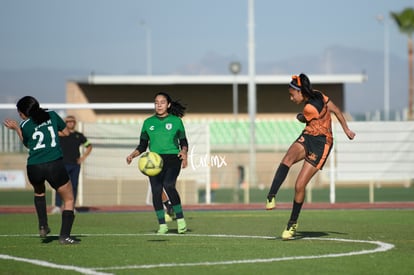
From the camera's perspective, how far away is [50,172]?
14008mm

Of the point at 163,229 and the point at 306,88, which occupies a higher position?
the point at 306,88

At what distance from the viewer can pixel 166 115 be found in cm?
1648

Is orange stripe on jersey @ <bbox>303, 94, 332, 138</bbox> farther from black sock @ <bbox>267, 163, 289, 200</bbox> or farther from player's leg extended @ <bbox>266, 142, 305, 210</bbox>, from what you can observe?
black sock @ <bbox>267, 163, 289, 200</bbox>

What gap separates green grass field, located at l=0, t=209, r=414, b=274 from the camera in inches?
432

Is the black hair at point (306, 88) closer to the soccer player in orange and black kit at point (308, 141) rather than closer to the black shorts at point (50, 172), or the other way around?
the soccer player in orange and black kit at point (308, 141)

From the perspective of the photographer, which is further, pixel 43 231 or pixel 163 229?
pixel 163 229

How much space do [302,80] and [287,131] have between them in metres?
39.2

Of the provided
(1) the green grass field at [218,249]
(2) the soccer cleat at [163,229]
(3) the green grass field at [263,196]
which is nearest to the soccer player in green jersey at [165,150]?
(2) the soccer cleat at [163,229]

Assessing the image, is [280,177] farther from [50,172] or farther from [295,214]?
[50,172]

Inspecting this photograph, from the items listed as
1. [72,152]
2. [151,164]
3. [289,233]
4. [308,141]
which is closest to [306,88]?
[308,141]

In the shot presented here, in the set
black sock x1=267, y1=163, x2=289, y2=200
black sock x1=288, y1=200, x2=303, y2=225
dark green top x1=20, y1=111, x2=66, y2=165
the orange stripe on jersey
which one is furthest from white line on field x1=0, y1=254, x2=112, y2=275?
the orange stripe on jersey

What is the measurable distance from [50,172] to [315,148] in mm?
3633

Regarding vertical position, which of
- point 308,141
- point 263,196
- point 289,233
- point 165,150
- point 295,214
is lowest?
point 263,196

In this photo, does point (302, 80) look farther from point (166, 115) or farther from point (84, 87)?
point (84, 87)
